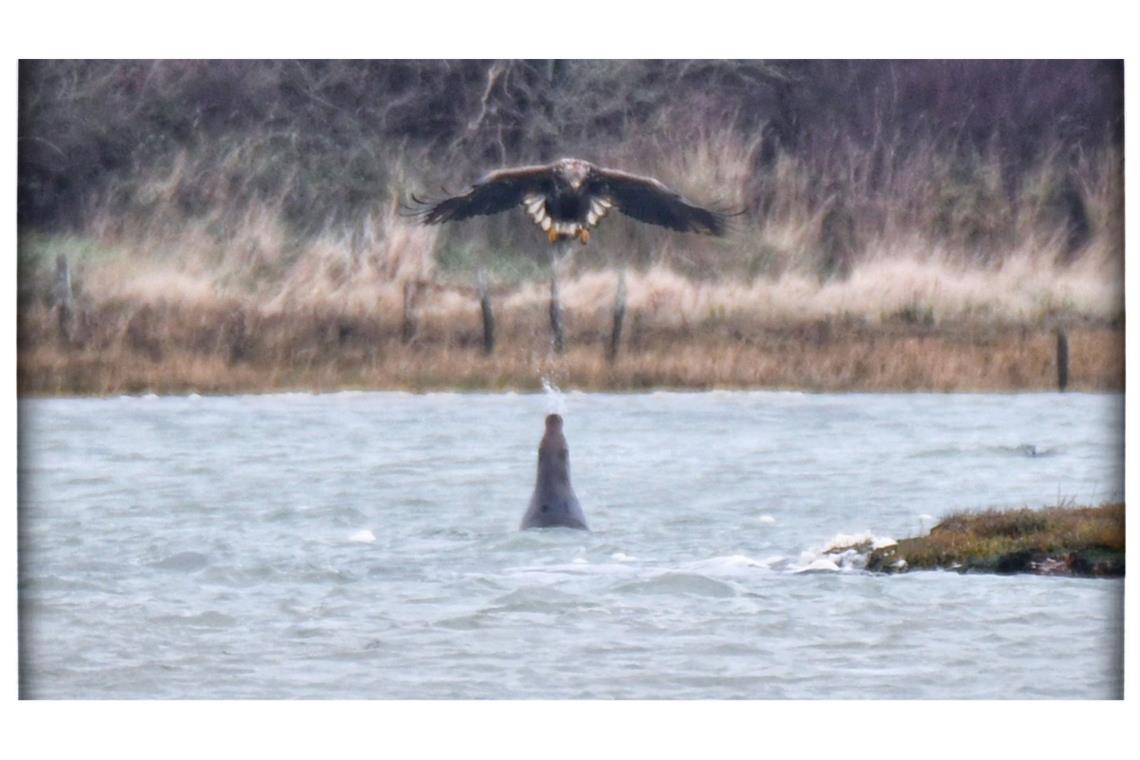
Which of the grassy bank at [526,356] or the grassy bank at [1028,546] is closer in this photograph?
the grassy bank at [1028,546]

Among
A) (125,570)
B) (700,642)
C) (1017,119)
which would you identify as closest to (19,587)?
(125,570)

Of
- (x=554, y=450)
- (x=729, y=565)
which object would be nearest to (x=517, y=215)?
(x=554, y=450)

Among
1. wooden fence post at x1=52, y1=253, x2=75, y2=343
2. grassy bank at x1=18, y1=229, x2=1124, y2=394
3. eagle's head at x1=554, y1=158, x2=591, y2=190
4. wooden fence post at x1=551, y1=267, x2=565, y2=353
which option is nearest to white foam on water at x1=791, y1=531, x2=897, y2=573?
grassy bank at x1=18, y1=229, x2=1124, y2=394

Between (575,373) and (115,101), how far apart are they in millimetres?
1615

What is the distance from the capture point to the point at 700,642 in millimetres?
7980

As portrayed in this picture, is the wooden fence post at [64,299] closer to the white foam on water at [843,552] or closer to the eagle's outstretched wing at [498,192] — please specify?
the eagle's outstretched wing at [498,192]

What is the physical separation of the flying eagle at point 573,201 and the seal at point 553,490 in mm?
607

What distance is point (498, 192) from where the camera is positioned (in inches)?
323

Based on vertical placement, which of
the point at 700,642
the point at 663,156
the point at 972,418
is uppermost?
the point at 663,156

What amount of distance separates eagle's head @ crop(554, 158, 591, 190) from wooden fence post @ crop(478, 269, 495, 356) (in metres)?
0.38

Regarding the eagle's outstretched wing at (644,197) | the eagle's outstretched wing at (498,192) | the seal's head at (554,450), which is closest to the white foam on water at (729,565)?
the seal's head at (554,450)

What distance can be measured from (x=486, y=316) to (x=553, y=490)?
0.57 metres

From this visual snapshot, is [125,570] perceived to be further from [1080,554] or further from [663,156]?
[1080,554]

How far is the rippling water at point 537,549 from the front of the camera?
26.2ft
